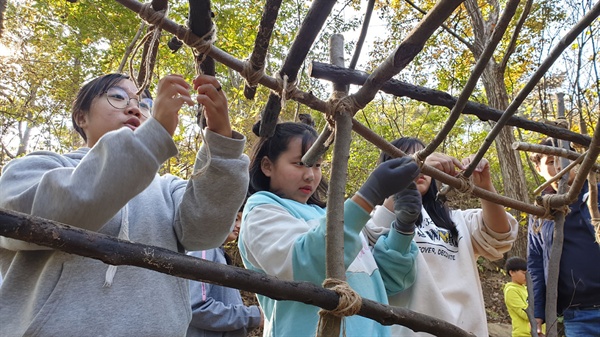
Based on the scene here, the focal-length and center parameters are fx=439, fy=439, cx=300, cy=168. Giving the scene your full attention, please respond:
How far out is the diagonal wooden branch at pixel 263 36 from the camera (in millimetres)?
597

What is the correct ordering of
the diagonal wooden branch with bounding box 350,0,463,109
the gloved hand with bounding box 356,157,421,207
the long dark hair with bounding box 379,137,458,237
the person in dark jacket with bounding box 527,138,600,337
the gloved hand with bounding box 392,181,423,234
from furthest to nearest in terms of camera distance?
1. the person in dark jacket with bounding box 527,138,600,337
2. the long dark hair with bounding box 379,137,458,237
3. the gloved hand with bounding box 392,181,423,234
4. the gloved hand with bounding box 356,157,421,207
5. the diagonal wooden branch with bounding box 350,0,463,109

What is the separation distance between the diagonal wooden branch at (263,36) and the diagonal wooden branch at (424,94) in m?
0.10

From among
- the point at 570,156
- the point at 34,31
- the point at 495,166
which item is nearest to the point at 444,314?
the point at 570,156

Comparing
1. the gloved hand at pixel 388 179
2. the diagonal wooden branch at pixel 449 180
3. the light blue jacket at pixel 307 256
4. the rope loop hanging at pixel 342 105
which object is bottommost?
the light blue jacket at pixel 307 256

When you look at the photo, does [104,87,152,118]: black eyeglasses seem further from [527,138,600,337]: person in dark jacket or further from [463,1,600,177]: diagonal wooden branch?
[527,138,600,337]: person in dark jacket

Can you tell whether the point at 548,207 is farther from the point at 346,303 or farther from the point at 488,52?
the point at 346,303

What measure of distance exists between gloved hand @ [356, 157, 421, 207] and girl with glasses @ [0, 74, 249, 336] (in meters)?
0.31

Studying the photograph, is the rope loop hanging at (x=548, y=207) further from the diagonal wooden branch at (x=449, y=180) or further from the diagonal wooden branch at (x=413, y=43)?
the diagonal wooden branch at (x=413, y=43)

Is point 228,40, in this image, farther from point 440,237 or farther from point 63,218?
point 63,218

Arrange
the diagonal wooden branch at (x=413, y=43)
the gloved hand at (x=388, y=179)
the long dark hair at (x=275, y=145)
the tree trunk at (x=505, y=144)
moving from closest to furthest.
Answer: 1. the diagonal wooden branch at (x=413, y=43)
2. the gloved hand at (x=388, y=179)
3. the long dark hair at (x=275, y=145)
4. the tree trunk at (x=505, y=144)

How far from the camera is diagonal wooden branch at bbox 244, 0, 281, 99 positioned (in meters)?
0.60

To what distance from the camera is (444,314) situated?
1.53 meters

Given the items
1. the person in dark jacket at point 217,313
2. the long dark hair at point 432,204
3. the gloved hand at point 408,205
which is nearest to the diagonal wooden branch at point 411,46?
the gloved hand at point 408,205

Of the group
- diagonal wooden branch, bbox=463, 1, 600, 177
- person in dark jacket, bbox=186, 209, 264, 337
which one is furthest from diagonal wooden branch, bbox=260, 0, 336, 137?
person in dark jacket, bbox=186, 209, 264, 337
